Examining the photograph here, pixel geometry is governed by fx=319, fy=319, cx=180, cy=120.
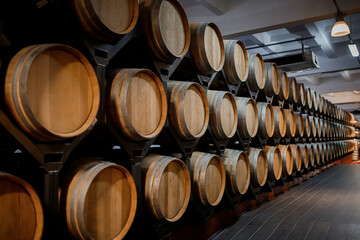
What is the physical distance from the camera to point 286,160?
19.2 feet

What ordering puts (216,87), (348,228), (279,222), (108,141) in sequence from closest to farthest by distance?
(108,141), (348,228), (279,222), (216,87)

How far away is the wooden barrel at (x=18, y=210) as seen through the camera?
153 cm

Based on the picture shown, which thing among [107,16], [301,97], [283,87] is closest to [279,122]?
[283,87]

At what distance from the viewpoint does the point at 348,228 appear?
3.65 metres

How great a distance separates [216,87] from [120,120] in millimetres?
2436

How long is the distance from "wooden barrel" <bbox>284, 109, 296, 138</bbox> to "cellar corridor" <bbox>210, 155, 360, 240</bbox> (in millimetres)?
1103

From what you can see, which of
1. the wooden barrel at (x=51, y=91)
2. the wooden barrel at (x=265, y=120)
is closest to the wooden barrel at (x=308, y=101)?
the wooden barrel at (x=265, y=120)

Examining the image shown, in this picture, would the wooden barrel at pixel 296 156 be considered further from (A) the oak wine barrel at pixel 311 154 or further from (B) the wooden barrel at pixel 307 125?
(A) the oak wine barrel at pixel 311 154

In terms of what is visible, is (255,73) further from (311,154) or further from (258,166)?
(311,154)

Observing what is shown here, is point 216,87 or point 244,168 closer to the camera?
point 244,168

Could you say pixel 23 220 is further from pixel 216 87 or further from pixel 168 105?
pixel 216 87

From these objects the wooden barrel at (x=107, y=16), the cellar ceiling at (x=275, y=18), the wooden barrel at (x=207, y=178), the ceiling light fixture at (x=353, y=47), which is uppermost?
the cellar ceiling at (x=275, y=18)

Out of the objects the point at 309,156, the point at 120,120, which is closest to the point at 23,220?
the point at 120,120

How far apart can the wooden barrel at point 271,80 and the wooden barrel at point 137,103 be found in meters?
3.11
